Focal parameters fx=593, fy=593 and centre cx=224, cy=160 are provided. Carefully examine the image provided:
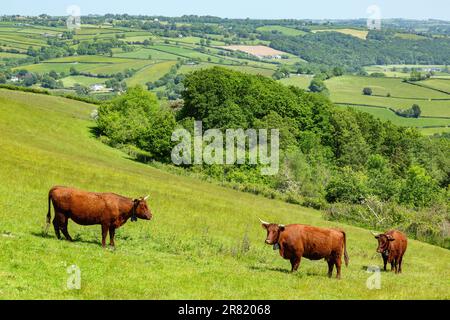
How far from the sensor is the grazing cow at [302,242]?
2195 cm

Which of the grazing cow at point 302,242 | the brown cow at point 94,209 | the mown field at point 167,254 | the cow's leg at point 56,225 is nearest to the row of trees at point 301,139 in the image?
the mown field at point 167,254

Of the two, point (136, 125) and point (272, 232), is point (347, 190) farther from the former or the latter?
point (272, 232)

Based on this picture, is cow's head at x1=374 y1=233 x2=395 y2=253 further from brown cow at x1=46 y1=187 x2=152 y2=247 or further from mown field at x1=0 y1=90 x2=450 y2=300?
brown cow at x1=46 y1=187 x2=152 y2=247

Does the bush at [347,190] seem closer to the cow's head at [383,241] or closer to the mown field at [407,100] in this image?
the cow's head at [383,241]

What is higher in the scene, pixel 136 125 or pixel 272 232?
pixel 272 232

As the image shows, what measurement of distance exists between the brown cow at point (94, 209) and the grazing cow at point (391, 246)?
10.5 meters

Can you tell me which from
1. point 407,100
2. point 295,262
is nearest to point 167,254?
point 295,262

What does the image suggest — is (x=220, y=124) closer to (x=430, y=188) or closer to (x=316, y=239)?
(x=430, y=188)

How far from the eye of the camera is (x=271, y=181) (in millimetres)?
82125

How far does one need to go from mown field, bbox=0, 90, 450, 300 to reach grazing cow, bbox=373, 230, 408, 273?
0.84 m

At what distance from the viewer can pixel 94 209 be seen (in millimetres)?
23250

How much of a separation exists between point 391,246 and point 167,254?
10172 millimetres

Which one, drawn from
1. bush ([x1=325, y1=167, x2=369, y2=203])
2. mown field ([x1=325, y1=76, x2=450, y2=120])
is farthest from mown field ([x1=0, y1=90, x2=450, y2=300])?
mown field ([x1=325, y1=76, x2=450, y2=120])
